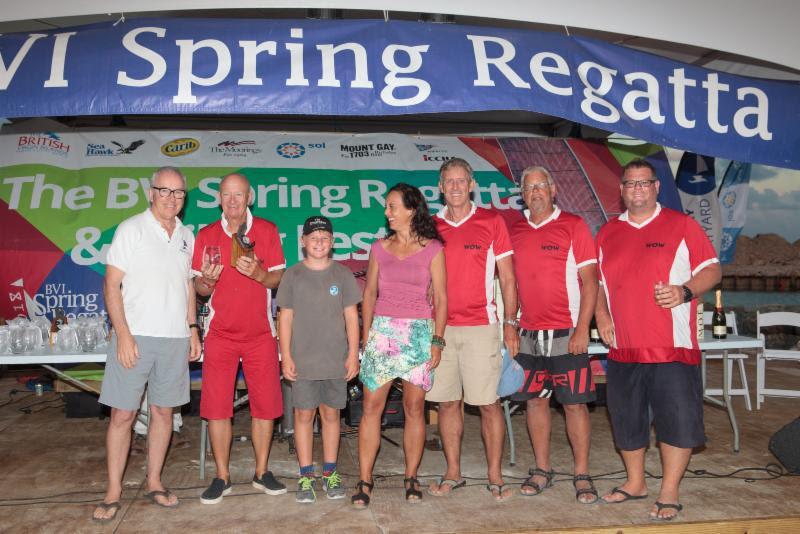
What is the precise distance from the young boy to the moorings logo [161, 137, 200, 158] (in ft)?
13.7

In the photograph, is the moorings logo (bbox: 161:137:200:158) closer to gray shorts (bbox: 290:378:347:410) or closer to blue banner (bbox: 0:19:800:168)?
blue banner (bbox: 0:19:800:168)

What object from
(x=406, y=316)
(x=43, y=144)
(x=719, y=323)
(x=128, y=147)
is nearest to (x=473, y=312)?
(x=406, y=316)

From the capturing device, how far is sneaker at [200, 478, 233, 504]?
4.26 meters

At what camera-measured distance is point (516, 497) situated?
434 centimetres

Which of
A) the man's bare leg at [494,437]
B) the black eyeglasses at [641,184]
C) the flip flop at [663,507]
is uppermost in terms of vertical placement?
the black eyeglasses at [641,184]

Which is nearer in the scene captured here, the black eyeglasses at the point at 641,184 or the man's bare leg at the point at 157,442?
the black eyeglasses at the point at 641,184

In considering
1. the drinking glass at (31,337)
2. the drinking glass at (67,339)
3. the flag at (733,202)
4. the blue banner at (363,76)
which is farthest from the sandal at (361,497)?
the flag at (733,202)

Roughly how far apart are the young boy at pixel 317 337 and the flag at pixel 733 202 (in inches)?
232

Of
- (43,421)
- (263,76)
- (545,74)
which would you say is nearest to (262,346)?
(263,76)

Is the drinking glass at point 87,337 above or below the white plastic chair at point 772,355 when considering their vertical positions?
above

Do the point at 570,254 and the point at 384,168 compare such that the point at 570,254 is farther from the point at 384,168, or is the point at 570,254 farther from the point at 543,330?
the point at 384,168

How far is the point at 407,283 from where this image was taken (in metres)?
4.07

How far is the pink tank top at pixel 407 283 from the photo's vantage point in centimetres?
405

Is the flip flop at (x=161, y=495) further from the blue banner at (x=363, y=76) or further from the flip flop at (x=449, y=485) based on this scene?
the blue banner at (x=363, y=76)
